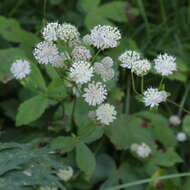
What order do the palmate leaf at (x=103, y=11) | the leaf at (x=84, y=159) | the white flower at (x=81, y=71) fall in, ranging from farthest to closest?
the palmate leaf at (x=103, y=11) → the leaf at (x=84, y=159) → the white flower at (x=81, y=71)

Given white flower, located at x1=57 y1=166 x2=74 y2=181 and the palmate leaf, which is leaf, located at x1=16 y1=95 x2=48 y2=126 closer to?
white flower, located at x1=57 y1=166 x2=74 y2=181

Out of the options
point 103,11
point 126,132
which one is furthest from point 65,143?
point 103,11

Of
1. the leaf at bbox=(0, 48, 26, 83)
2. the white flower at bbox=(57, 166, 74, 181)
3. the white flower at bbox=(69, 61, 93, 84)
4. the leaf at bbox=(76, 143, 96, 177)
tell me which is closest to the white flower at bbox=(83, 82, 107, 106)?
the white flower at bbox=(69, 61, 93, 84)

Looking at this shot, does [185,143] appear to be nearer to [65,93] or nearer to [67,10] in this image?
[65,93]

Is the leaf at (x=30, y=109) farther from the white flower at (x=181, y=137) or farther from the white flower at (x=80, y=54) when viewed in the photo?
the white flower at (x=181, y=137)

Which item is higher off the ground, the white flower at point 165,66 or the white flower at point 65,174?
the white flower at point 165,66

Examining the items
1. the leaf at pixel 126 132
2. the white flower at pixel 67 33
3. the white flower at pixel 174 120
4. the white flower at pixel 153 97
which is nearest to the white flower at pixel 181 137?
the white flower at pixel 174 120

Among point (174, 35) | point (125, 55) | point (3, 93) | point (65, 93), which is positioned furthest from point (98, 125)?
point (174, 35)
